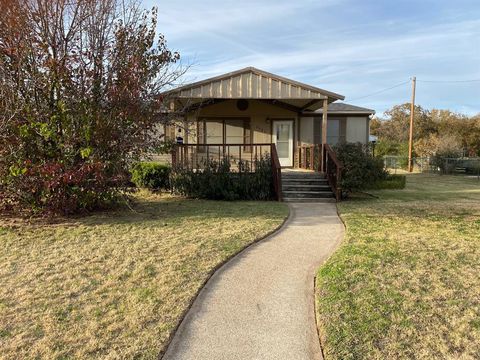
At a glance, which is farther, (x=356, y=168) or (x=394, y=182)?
(x=394, y=182)

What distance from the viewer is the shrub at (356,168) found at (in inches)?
462

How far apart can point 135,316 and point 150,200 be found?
26.4 feet

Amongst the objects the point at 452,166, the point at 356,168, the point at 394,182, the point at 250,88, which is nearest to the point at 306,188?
the point at 356,168

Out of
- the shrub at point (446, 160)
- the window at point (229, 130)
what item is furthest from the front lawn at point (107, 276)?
the shrub at point (446, 160)

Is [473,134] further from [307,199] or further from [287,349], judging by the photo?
[287,349]

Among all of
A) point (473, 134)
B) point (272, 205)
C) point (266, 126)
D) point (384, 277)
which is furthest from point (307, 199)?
point (473, 134)

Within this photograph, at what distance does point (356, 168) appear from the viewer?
1173cm

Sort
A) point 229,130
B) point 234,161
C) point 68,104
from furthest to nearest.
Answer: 1. point 229,130
2. point 234,161
3. point 68,104

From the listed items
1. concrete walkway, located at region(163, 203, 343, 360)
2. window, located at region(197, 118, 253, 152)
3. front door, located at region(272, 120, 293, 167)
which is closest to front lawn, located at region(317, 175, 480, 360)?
concrete walkway, located at region(163, 203, 343, 360)

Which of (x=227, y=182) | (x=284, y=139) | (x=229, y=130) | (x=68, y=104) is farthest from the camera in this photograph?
(x=284, y=139)

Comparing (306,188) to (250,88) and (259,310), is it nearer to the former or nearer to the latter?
(250,88)

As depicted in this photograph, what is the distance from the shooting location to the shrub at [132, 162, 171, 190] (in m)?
13.4

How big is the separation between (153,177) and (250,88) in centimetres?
428

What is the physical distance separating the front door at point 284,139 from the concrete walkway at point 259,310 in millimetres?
Answer: 10752
